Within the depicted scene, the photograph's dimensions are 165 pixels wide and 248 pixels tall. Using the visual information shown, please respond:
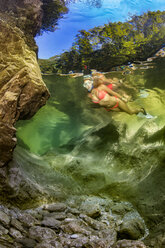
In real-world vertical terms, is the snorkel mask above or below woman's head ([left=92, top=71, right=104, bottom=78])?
below

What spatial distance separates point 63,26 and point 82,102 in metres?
3.19

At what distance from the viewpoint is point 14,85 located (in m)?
4.01

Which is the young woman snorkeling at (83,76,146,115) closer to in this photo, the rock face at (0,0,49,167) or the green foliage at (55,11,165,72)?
the green foliage at (55,11,165,72)

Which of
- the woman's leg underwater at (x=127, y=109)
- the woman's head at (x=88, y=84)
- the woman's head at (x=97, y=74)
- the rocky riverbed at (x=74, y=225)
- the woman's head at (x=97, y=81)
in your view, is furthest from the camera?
the woman's leg underwater at (x=127, y=109)

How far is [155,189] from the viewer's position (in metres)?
4.97

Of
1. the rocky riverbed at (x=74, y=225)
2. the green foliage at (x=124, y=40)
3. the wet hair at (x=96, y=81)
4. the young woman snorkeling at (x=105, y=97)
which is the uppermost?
the green foliage at (x=124, y=40)

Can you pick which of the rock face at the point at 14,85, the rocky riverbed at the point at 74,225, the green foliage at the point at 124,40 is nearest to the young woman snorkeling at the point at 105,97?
the green foliage at the point at 124,40

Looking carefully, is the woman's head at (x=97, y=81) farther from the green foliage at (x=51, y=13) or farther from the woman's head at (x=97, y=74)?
the green foliage at (x=51, y=13)

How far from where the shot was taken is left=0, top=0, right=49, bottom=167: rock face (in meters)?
3.84

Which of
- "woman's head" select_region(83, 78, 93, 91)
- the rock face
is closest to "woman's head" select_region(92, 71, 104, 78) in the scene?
"woman's head" select_region(83, 78, 93, 91)

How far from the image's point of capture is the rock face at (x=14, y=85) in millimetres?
3844

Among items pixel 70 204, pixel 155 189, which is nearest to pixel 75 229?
pixel 70 204

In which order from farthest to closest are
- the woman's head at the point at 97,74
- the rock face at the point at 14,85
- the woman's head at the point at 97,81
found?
1. the woman's head at the point at 97,81
2. the woman's head at the point at 97,74
3. the rock face at the point at 14,85

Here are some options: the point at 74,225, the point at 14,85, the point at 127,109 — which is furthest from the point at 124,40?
the point at 74,225
